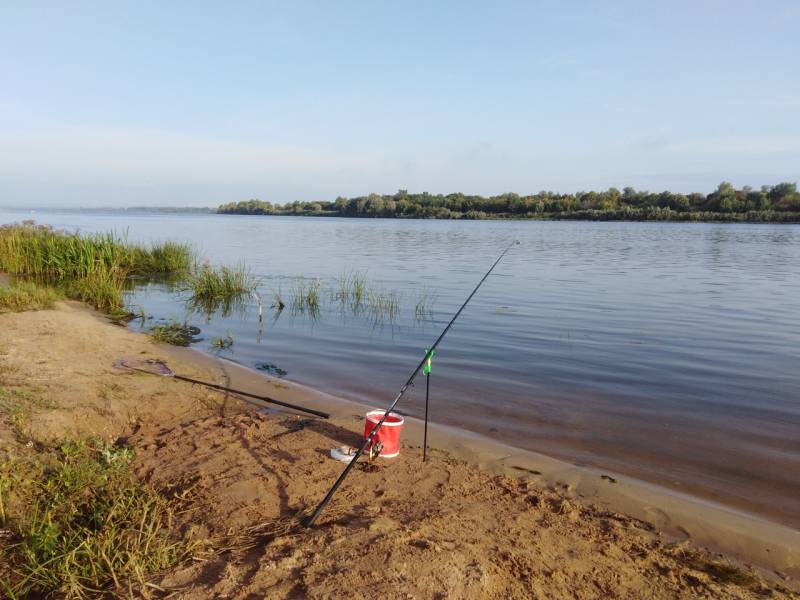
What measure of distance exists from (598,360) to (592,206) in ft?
232

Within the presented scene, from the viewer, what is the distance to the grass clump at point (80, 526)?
279 centimetres

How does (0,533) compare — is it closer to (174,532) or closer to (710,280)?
(174,532)

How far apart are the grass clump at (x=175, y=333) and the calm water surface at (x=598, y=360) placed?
1.07ft

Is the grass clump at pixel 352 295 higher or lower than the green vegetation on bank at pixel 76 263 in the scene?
lower

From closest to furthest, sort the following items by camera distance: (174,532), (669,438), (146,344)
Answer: (174,532), (669,438), (146,344)

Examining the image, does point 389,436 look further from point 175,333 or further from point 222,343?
point 175,333

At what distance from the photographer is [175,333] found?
10070 millimetres

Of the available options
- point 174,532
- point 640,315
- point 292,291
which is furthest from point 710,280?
point 174,532

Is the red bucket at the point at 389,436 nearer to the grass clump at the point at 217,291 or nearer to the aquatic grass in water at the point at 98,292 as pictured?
the aquatic grass in water at the point at 98,292

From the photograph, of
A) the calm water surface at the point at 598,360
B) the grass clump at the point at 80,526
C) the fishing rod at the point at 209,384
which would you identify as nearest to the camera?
the grass clump at the point at 80,526

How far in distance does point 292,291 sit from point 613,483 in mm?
11958

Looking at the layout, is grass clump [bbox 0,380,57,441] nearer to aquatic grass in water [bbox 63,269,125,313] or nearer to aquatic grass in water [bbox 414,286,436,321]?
aquatic grass in water [bbox 63,269,125,313]

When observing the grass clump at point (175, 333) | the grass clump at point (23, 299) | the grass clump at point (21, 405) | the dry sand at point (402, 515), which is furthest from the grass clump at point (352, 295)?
the grass clump at point (21, 405)

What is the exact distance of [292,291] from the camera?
1547 centimetres
